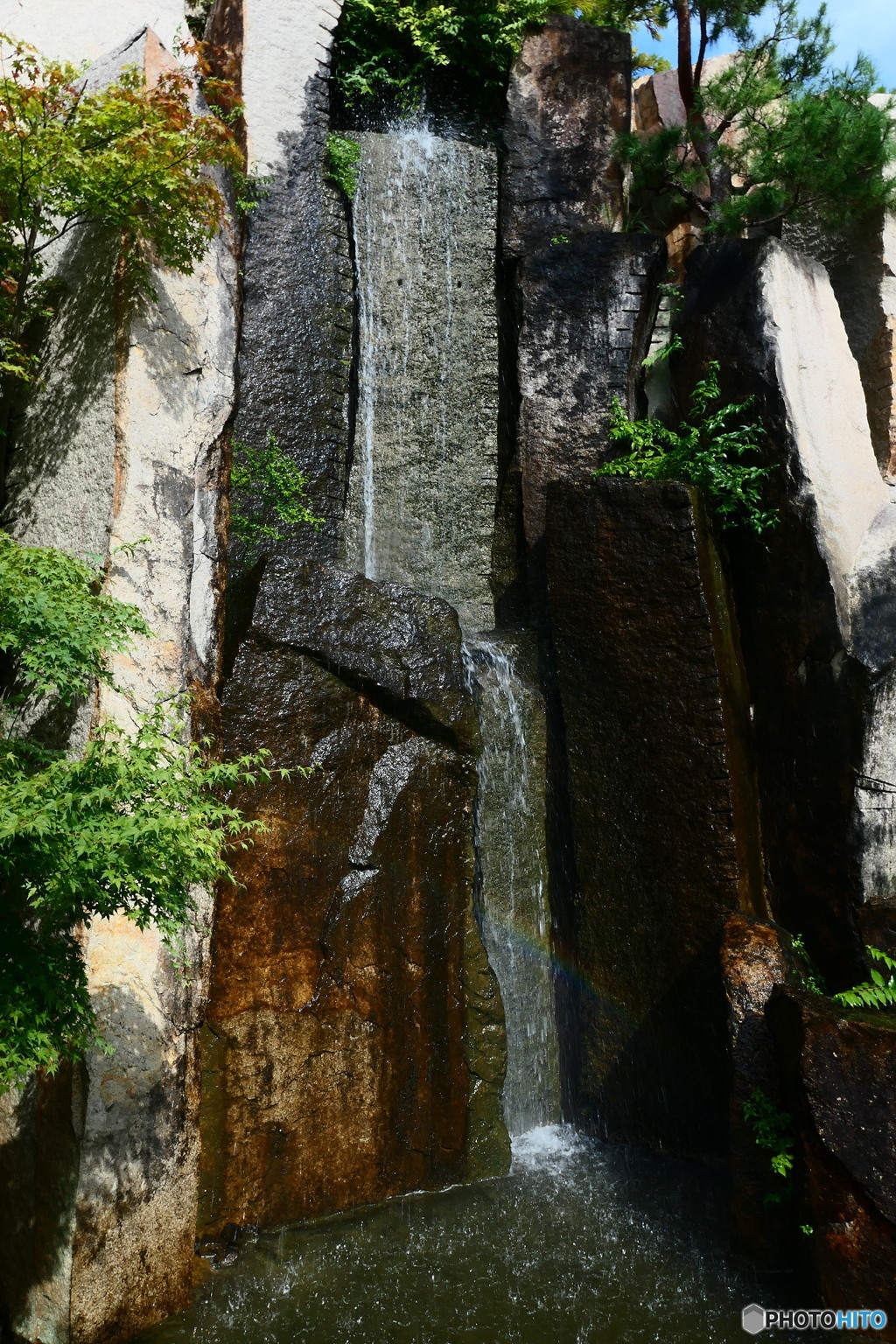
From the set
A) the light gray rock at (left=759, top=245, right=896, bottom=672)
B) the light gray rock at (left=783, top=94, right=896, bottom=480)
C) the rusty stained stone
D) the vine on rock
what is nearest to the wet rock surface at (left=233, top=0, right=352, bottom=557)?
the vine on rock

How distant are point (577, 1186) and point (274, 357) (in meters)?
5.56

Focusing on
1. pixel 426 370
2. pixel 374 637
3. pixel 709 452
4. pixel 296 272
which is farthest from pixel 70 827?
pixel 426 370

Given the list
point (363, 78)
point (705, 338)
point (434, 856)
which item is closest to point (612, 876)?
point (434, 856)

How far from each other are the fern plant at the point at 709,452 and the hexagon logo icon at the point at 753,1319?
14.4 ft

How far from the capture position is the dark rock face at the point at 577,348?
743 cm

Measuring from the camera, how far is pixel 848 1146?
4.19m

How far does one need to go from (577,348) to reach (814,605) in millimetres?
2820

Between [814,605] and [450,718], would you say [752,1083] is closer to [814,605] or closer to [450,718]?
[450,718]

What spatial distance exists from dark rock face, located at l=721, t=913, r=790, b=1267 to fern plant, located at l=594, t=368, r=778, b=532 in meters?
2.87

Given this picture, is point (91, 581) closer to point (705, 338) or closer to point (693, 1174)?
point (693, 1174)

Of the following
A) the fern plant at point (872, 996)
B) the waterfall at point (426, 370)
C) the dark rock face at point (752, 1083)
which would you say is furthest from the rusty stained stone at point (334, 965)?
the waterfall at point (426, 370)

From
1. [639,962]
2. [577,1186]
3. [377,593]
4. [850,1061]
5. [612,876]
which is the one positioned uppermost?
[377,593]

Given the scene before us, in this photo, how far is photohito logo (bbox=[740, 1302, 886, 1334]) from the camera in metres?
3.98

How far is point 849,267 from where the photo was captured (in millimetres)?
7941
